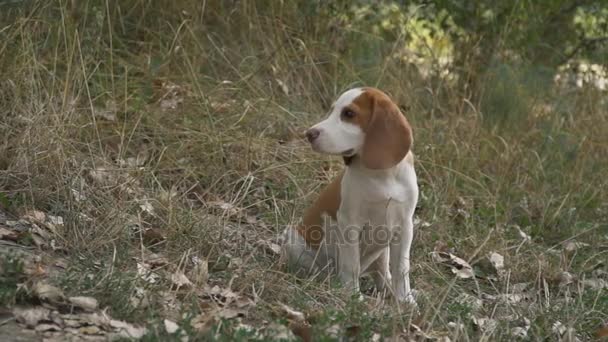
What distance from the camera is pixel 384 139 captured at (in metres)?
4.10

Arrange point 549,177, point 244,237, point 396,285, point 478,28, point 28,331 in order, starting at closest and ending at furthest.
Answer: point 28,331, point 396,285, point 244,237, point 549,177, point 478,28

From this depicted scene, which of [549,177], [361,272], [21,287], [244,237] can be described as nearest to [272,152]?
[244,237]

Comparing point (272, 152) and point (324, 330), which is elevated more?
point (324, 330)

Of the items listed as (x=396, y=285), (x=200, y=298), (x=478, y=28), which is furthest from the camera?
(x=478, y=28)

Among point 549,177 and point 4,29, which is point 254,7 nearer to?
point 4,29

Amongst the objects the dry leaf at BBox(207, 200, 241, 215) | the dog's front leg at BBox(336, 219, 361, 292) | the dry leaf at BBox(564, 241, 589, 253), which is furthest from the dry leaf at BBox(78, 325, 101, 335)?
the dry leaf at BBox(564, 241, 589, 253)

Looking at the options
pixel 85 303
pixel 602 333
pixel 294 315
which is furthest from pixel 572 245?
pixel 85 303

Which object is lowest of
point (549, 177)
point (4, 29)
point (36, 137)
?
point (549, 177)

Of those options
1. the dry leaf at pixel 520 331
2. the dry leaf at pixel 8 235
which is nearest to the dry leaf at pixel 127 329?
the dry leaf at pixel 8 235

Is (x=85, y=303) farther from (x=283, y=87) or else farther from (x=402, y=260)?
(x=283, y=87)

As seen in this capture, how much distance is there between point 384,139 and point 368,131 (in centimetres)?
8

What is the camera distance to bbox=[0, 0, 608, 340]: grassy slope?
4387 millimetres

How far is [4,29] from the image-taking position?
5562 millimetres

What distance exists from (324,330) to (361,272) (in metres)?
1.30
